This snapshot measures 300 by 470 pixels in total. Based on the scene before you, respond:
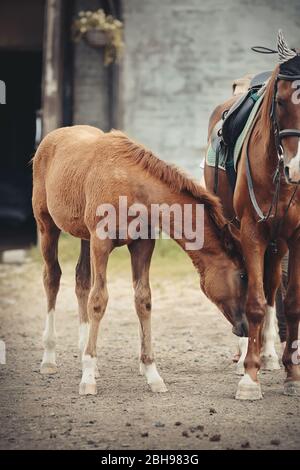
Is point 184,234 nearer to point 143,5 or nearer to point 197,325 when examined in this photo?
point 197,325

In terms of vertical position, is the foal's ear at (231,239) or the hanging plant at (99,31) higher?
the hanging plant at (99,31)

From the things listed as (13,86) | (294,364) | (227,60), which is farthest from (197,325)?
(13,86)

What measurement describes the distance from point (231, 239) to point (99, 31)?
8607 millimetres

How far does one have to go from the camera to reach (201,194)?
6156 millimetres

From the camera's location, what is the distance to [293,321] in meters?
6.57

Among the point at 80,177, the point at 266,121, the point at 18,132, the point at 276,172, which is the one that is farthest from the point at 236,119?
the point at 18,132

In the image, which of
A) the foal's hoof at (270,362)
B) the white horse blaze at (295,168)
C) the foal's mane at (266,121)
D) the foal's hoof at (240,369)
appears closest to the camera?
the white horse blaze at (295,168)

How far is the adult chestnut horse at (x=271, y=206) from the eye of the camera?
5.84 metres

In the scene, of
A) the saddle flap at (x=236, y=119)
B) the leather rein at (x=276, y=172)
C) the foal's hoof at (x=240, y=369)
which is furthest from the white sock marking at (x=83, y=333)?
the saddle flap at (x=236, y=119)

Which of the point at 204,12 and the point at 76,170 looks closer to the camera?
the point at 76,170

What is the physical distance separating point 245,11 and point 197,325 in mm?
7360

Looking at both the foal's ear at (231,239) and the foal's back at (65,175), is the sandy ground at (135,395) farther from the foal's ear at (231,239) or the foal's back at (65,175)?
the foal's back at (65,175)

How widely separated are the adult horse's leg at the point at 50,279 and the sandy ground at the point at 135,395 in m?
0.12

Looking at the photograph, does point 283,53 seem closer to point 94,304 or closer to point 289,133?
point 289,133
